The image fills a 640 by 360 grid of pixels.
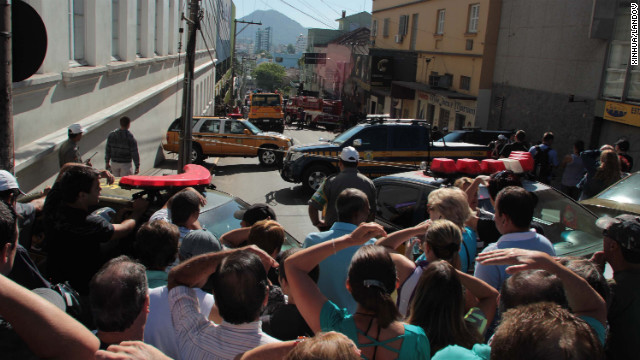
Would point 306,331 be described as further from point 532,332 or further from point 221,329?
point 532,332

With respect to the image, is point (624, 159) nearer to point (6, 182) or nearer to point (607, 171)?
point (607, 171)

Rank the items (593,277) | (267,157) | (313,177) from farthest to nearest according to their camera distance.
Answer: (267,157)
(313,177)
(593,277)

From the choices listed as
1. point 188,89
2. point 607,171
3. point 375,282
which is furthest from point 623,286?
point 188,89

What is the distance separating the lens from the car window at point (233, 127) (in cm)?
1792

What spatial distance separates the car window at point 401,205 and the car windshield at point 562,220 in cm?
72

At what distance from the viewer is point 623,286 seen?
10.0 ft

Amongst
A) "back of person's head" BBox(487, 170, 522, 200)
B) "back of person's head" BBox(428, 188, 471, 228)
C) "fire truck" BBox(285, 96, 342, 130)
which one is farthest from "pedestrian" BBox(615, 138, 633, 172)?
"fire truck" BBox(285, 96, 342, 130)

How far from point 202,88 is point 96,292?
33.0 m

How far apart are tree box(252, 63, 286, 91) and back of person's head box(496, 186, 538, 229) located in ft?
428

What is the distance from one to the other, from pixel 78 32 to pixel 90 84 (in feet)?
3.96

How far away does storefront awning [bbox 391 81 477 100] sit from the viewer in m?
23.6

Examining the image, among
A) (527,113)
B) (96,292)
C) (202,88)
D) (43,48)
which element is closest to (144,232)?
(96,292)

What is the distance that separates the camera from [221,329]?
2.35 m

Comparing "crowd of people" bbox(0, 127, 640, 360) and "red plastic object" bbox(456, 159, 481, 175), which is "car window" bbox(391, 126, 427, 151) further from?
"crowd of people" bbox(0, 127, 640, 360)
